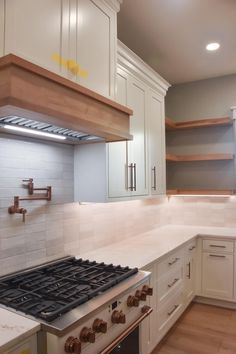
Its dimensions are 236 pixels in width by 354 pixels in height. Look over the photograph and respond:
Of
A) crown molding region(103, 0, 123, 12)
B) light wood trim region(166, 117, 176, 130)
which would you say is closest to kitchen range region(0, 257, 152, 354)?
crown molding region(103, 0, 123, 12)

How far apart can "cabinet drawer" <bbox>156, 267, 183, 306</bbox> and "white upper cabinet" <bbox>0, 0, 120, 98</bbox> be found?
5.36ft

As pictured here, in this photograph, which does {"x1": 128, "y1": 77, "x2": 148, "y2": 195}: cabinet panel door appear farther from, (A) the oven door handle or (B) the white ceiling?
(A) the oven door handle

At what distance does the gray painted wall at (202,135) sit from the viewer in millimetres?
4020

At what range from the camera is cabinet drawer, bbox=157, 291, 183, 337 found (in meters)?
2.54

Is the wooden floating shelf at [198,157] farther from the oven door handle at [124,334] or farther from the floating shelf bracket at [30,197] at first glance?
the oven door handle at [124,334]

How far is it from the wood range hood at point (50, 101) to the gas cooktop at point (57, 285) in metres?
0.90

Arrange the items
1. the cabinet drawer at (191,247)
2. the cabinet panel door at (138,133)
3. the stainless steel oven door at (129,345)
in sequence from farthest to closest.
→ 1. the cabinet drawer at (191,247)
2. the cabinet panel door at (138,133)
3. the stainless steel oven door at (129,345)

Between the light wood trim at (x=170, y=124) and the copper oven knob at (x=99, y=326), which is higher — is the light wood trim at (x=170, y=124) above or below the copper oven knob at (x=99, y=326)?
above

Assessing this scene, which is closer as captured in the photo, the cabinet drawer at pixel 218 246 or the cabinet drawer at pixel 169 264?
the cabinet drawer at pixel 169 264

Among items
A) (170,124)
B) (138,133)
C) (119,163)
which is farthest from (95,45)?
(170,124)

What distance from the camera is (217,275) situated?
3453 millimetres

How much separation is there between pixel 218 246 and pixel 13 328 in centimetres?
275

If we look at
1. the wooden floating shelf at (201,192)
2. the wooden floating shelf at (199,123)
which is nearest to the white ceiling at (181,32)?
the wooden floating shelf at (199,123)

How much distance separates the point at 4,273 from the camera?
1802mm
